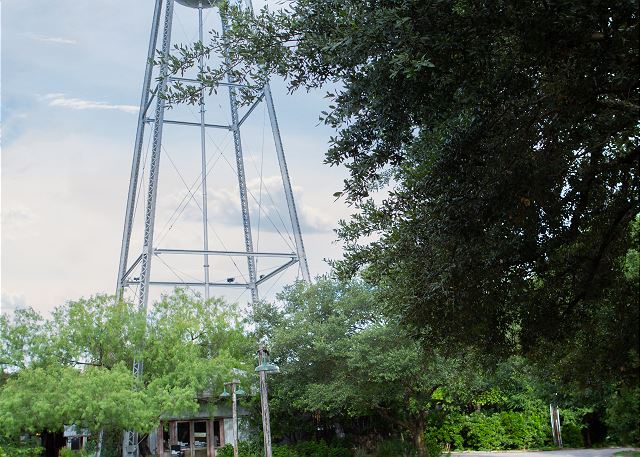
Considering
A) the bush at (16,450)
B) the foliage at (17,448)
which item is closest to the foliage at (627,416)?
the foliage at (17,448)

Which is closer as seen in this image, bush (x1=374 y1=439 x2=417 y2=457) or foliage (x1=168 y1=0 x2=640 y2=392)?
foliage (x1=168 y1=0 x2=640 y2=392)

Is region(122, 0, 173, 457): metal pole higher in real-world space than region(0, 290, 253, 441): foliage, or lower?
higher

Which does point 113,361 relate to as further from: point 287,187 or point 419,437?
point 419,437

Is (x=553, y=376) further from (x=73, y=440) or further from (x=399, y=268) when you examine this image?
(x=73, y=440)

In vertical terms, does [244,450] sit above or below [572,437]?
above

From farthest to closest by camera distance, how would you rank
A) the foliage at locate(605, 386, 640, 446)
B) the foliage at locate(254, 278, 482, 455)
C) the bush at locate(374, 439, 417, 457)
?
the bush at locate(374, 439, 417, 457) → the foliage at locate(254, 278, 482, 455) → the foliage at locate(605, 386, 640, 446)

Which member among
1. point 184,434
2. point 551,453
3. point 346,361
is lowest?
point 551,453

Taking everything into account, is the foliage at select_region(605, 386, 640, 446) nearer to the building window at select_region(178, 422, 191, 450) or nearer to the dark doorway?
the building window at select_region(178, 422, 191, 450)

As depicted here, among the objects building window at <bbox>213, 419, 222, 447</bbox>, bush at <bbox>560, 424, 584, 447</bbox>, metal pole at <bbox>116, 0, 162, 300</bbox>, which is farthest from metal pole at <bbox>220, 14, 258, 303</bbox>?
bush at <bbox>560, 424, 584, 447</bbox>

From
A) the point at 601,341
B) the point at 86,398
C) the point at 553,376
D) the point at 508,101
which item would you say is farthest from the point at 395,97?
the point at 86,398

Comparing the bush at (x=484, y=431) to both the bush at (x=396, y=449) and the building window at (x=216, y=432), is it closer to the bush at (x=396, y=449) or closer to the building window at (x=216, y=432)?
the bush at (x=396, y=449)

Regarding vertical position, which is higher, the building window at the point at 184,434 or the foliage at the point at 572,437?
the building window at the point at 184,434

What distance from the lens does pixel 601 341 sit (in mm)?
7754

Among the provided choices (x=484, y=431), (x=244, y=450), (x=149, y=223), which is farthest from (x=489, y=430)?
Answer: (x=149, y=223)
